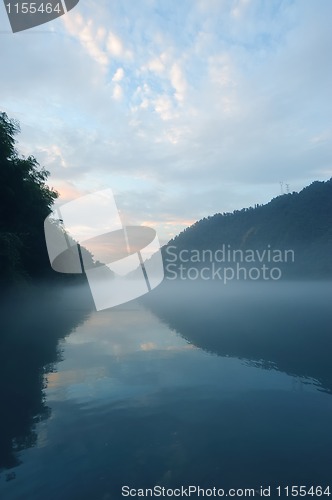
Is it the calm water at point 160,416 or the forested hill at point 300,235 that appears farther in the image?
the forested hill at point 300,235

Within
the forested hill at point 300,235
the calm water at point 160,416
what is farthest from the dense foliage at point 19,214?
the forested hill at point 300,235

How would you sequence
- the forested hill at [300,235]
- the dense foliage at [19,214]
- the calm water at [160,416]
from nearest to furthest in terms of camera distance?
the calm water at [160,416]
the dense foliage at [19,214]
the forested hill at [300,235]

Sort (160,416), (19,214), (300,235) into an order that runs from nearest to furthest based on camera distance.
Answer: (160,416)
(19,214)
(300,235)

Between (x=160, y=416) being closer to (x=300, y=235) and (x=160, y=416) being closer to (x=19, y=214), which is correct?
(x=19, y=214)

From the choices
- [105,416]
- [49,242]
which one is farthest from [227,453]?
[49,242]

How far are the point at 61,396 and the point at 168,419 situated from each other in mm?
4010

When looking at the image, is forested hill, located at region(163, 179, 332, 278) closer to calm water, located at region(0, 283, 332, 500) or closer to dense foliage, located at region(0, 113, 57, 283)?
dense foliage, located at region(0, 113, 57, 283)

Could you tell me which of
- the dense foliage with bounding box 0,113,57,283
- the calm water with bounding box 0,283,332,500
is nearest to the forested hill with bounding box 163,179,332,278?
the dense foliage with bounding box 0,113,57,283

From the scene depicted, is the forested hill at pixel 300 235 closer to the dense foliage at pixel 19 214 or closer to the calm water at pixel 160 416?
the dense foliage at pixel 19 214

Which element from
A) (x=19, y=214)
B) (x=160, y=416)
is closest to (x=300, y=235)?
(x=19, y=214)

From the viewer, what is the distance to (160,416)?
848 centimetres

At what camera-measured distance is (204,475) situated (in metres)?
6.02

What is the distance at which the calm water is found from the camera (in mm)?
5992

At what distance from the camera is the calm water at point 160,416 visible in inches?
236
